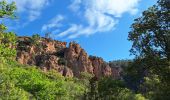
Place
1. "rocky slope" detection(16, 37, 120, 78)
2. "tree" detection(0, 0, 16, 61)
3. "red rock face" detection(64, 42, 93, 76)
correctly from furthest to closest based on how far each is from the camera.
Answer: "red rock face" detection(64, 42, 93, 76), "rocky slope" detection(16, 37, 120, 78), "tree" detection(0, 0, 16, 61)

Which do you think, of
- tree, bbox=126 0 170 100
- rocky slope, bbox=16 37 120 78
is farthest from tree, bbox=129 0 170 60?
rocky slope, bbox=16 37 120 78

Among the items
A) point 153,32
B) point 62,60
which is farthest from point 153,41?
point 62,60

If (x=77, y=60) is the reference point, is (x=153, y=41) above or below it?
below

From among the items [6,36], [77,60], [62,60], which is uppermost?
[77,60]

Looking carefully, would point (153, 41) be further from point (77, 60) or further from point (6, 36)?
point (77, 60)

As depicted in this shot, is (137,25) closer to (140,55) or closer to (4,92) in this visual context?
(140,55)

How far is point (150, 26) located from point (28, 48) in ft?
544

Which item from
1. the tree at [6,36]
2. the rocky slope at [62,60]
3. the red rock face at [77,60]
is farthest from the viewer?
the red rock face at [77,60]

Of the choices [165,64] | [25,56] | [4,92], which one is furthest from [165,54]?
[25,56]

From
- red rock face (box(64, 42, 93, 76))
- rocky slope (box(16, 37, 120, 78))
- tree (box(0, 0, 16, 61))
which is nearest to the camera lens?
tree (box(0, 0, 16, 61))

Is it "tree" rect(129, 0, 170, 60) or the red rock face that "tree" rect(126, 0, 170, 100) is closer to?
"tree" rect(129, 0, 170, 60)

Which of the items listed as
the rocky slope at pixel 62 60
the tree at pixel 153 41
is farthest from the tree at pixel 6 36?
the rocky slope at pixel 62 60

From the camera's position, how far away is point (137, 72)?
3641 centimetres

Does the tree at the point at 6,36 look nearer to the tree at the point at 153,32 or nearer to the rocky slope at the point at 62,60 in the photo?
the tree at the point at 153,32
